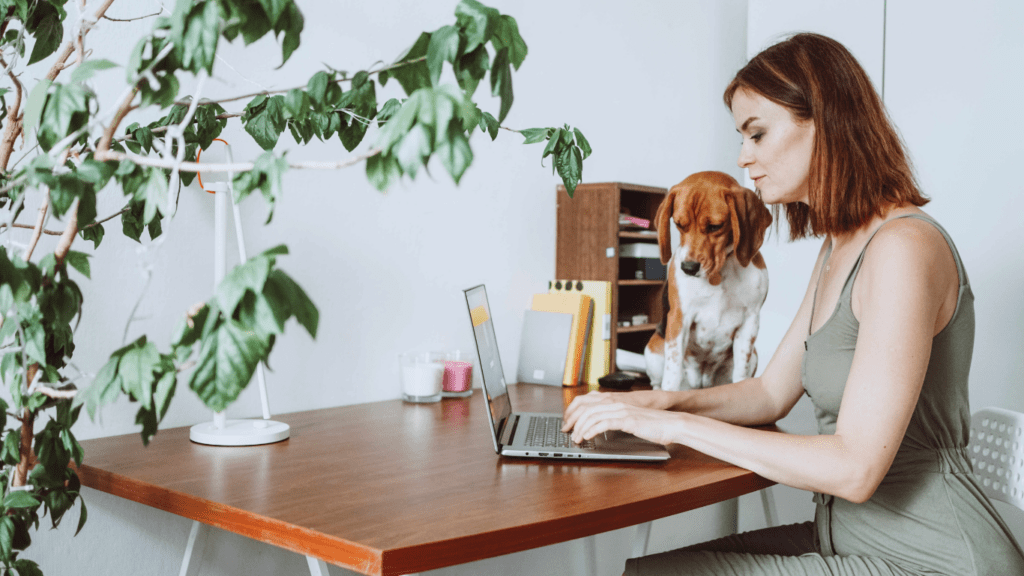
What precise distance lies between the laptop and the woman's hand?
3cm

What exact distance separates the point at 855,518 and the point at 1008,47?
1.66 metres

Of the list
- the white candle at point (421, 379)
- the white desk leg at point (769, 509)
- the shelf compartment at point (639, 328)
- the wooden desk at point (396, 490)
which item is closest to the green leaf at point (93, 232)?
the wooden desk at point (396, 490)

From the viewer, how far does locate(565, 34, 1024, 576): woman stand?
105 cm

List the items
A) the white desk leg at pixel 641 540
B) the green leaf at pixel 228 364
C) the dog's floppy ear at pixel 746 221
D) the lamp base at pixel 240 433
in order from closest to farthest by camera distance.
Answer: the green leaf at pixel 228 364 < the lamp base at pixel 240 433 < the white desk leg at pixel 641 540 < the dog's floppy ear at pixel 746 221

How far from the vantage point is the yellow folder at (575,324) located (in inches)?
80.7

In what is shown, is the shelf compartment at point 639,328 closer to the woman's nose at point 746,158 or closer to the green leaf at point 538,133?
the woman's nose at point 746,158

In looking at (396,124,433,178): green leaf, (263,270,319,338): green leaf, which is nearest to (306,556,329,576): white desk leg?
(263,270,319,338): green leaf

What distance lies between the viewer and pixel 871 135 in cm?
124

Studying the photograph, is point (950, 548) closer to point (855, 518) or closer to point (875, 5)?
point (855, 518)

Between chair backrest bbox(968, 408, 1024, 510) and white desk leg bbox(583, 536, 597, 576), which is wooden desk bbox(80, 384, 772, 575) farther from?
white desk leg bbox(583, 536, 597, 576)

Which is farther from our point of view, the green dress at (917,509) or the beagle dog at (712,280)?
the beagle dog at (712,280)

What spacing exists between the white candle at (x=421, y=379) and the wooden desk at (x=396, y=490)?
0.29m

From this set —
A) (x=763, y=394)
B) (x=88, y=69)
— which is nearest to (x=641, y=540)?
(x=763, y=394)

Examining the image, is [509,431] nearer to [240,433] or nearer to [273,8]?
[240,433]
